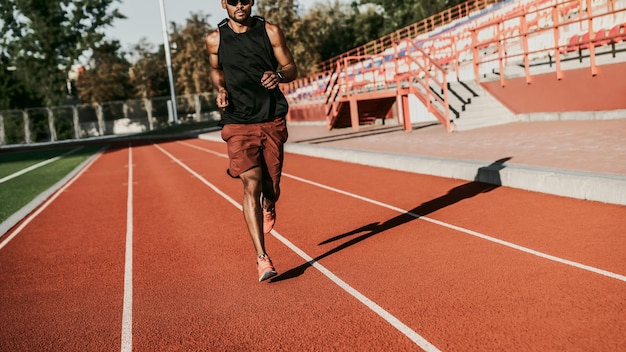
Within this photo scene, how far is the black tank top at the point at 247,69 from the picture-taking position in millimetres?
5137

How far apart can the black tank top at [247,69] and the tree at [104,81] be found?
64.9 meters

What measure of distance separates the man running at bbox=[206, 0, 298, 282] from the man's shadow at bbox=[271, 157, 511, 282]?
31.3 inches

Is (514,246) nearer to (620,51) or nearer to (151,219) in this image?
(151,219)

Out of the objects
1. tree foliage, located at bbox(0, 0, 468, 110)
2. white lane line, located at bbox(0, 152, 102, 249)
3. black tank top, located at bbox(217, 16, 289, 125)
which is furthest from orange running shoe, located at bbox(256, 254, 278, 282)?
tree foliage, located at bbox(0, 0, 468, 110)

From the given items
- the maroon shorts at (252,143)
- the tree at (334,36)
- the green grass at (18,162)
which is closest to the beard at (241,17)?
the maroon shorts at (252,143)

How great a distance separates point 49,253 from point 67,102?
6866 cm

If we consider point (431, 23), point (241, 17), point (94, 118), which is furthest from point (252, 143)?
point (94, 118)

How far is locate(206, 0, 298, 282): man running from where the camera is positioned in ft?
16.8

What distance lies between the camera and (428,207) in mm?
8391

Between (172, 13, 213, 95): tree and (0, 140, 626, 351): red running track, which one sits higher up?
(172, 13, 213, 95): tree

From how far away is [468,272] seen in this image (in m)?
5.13

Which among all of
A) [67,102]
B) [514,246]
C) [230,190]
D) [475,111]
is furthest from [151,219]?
[67,102]

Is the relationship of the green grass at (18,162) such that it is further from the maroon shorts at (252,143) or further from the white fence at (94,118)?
the white fence at (94,118)

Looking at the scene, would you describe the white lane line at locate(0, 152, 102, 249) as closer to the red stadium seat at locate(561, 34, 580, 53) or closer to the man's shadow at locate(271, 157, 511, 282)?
the man's shadow at locate(271, 157, 511, 282)
